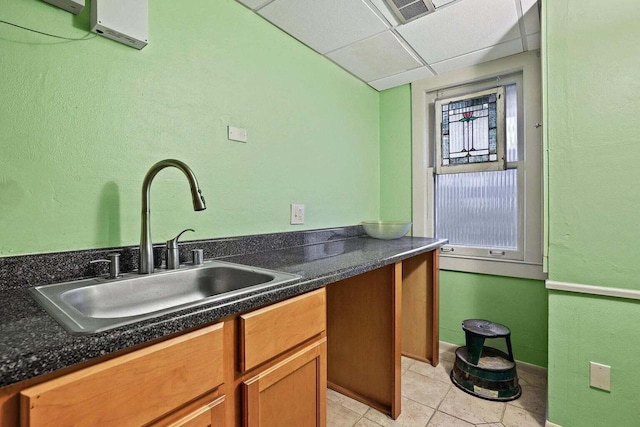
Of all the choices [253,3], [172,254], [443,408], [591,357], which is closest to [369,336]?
[443,408]

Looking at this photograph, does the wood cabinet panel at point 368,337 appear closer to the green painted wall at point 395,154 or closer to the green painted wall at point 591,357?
the green painted wall at point 591,357

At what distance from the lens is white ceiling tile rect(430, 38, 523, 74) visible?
2.01 m

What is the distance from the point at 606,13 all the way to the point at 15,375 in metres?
2.29

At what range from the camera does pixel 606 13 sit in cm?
137

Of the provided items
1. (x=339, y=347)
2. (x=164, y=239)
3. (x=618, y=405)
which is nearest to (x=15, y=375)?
(x=164, y=239)

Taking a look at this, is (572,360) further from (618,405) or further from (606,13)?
(606,13)

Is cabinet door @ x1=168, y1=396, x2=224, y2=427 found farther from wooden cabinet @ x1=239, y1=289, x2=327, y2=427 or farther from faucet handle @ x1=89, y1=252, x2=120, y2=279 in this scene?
faucet handle @ x1=89, y1=252, x2=120, y2=279

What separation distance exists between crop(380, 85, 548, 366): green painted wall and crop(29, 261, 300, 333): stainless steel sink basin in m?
1.81

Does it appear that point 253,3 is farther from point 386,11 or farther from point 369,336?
point 369,336

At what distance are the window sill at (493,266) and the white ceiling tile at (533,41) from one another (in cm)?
145

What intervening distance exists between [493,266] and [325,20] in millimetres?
1999

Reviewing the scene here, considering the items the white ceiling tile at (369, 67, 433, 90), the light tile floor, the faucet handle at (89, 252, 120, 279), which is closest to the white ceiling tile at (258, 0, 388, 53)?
the white ceiling tile at (369, 67, 433, 90)

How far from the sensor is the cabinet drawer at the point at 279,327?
0.81m

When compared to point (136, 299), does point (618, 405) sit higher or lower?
lower
